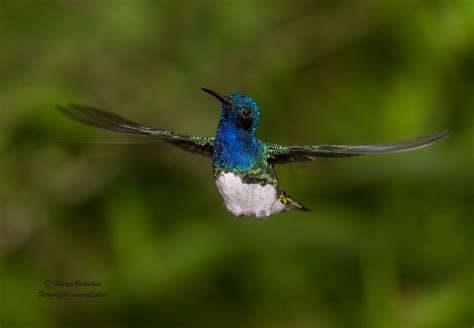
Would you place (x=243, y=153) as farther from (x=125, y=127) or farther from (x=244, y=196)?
(x=125, y=127)

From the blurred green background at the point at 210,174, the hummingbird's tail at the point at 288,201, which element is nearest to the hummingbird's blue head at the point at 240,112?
the hummingbird's tail at the point at 288,201

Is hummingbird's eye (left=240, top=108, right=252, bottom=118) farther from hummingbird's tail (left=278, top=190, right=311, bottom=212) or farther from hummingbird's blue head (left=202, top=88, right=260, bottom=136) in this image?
hummingbird's tail (left=278, top=190, right=311, bottom=212)

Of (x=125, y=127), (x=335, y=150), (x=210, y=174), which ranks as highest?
(x=210, y=174)

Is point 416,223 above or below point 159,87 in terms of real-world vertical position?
below

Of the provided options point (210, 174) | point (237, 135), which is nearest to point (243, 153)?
point (237, 135)

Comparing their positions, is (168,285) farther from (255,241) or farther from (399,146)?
(399,146)

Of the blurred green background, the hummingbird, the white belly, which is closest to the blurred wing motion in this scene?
the hummingbird

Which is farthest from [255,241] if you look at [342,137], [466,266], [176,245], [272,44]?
[272,44]

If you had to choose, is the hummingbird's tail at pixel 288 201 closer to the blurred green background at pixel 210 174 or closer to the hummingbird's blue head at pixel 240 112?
the hummingbird's blue head at pixel 240 112
